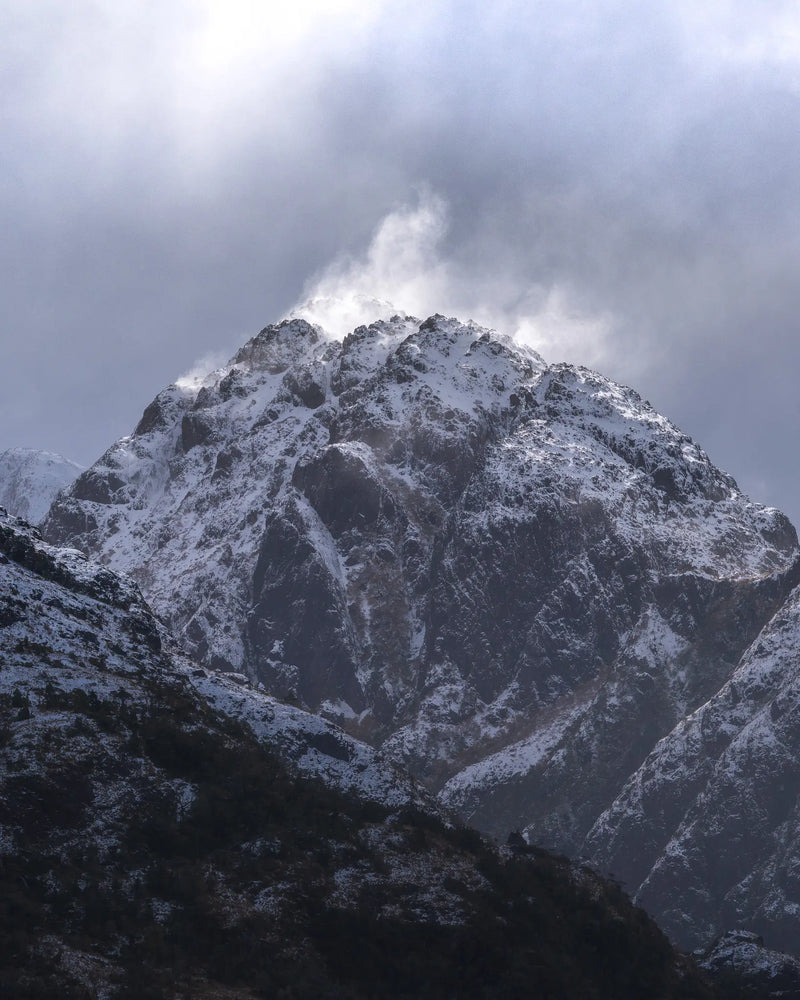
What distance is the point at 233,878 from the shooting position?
13725 centimetres

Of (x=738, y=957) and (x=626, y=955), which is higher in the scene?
(x=738, y=957)

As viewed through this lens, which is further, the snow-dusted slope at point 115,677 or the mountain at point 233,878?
the snow-dusted slope at point 115,677

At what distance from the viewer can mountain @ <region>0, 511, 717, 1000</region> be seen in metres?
120

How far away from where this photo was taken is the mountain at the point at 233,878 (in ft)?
393

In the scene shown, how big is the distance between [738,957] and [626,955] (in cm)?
2534

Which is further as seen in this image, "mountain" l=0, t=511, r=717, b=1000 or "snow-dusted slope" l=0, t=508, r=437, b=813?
"snow-dusted slope" l=0, t=508, r=437, b=813

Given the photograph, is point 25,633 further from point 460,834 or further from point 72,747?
point 460,834

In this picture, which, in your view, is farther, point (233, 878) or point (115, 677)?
point (115, 677)

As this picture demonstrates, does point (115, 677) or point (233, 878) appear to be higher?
point (115, 677)

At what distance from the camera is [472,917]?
449 feet

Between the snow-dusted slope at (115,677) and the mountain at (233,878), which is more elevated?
the snow-dusted slope at (115,677)

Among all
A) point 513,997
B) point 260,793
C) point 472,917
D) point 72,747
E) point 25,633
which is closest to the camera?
point 513,997

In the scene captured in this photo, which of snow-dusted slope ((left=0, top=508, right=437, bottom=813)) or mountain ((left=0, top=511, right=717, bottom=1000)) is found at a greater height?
snow-dusted slope ((left=0, top=508, right=437, bottom=813))

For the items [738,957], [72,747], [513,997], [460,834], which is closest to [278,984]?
[513,997]
